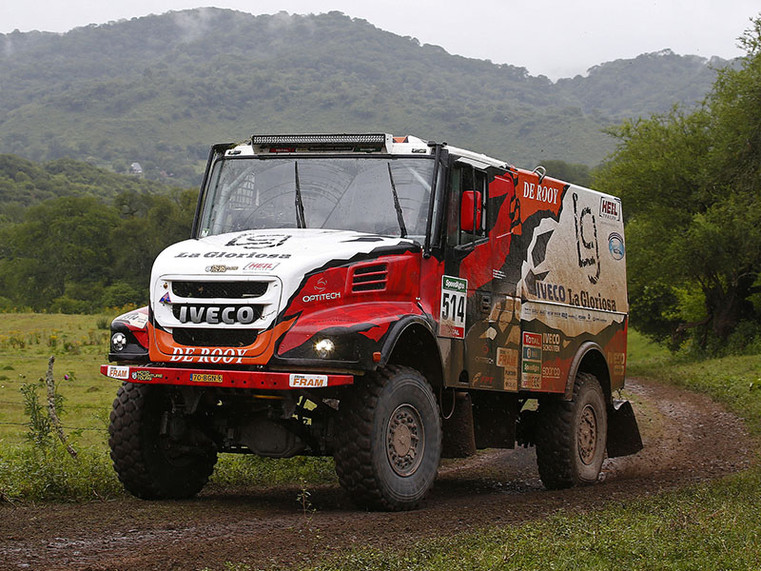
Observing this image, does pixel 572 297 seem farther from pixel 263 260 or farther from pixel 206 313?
pixel 206 313

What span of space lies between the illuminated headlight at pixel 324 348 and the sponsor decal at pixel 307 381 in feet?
0.78

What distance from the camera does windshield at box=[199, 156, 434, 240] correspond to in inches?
382

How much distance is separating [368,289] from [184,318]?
5.09 ft

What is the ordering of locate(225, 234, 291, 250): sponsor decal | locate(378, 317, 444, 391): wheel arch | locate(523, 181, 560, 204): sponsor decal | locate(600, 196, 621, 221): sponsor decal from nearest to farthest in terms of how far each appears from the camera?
locate(225, 234, 291, 250): sponsor decal
locate(378, 317, 444, 391): wheel arch
locate(523, 181, 560, 204): sponsor decal
locate(600, 196, 621, 221): sponsor decal

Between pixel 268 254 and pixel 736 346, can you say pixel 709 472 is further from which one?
pixel 736 346

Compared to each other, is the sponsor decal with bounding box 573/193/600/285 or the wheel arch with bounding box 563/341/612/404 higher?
the sponsor decal with bounding box 573/193/600/285

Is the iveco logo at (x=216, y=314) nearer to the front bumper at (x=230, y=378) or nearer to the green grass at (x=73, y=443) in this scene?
the front bumper at (x=230, y=378)

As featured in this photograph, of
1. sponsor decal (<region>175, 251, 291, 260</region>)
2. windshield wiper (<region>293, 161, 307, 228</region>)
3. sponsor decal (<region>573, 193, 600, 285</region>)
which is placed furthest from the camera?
sponsor decal (<region>573, 193, 600, 285</region>)

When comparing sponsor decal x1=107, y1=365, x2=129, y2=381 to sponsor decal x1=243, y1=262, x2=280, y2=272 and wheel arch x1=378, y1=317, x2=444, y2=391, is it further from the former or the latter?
wheel arch x1=378, y1=317, x2=444, y2=391

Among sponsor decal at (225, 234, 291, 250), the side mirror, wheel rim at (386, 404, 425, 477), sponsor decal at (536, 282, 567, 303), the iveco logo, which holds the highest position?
the side mirror

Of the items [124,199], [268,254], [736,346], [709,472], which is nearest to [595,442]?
[709,472]

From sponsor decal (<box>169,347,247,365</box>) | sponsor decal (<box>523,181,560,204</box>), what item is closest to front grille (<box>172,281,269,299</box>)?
sponsor decal (<box>169,347,247,365</box>)

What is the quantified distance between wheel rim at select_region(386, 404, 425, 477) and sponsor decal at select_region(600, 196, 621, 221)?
551 cm

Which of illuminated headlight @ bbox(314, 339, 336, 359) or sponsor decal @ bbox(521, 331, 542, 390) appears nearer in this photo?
illuminated headlight @ bbox(314, 339, 336, 359)
